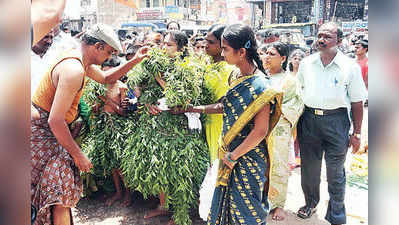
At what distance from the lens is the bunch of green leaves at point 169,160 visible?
2.78 m

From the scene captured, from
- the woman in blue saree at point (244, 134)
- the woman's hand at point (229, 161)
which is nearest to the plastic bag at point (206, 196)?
the woman in blue saree at point (244, 134)

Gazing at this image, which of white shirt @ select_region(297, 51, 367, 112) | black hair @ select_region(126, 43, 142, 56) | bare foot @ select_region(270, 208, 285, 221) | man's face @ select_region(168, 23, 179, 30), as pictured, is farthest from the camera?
man's face @ select_region(168, 23, 179, 30)

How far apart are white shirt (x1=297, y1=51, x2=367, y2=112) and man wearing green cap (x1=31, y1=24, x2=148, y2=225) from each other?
2.04 meters

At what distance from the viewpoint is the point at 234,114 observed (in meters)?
2.19

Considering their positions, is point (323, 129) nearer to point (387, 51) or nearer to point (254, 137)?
point (254, 137)

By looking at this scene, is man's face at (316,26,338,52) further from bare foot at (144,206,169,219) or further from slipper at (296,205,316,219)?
bare foot at (144,206,169,219)

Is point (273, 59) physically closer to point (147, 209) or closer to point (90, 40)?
point (90, 40)

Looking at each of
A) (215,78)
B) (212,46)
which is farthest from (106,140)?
(212,46)

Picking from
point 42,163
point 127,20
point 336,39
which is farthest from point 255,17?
point 42,163

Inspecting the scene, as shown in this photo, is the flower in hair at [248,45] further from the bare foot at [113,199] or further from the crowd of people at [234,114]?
the bare foot at [113,199]

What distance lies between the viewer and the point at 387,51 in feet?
2.15

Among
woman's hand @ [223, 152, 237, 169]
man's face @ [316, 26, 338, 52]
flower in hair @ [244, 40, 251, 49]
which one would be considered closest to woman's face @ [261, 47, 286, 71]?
man's face @ [316, 26, 338, 52]

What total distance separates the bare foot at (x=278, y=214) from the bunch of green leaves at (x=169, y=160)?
1012 millimetres

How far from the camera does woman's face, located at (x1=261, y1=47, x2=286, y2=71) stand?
3.53 meters
